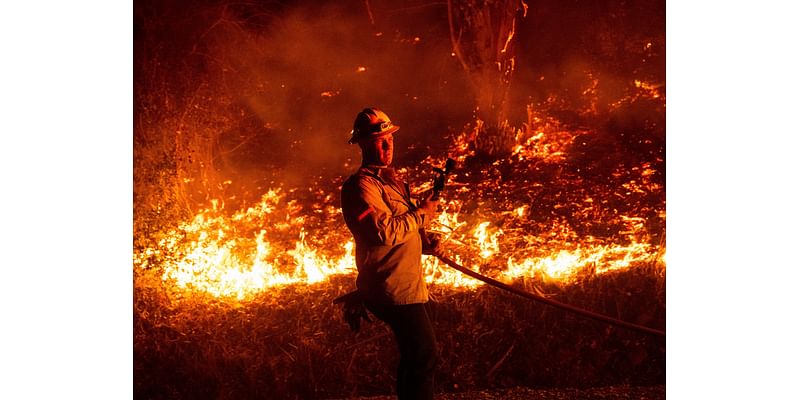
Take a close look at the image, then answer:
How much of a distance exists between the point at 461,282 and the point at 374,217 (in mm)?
1077

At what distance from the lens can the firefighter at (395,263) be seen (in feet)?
13.1

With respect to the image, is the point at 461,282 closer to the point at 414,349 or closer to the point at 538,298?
the point at 538,298

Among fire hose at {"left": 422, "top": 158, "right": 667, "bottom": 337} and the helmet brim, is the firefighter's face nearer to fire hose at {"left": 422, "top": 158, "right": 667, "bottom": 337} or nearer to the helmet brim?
the helmet brim

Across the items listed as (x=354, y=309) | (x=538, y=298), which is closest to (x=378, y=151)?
(x=354, y=309)

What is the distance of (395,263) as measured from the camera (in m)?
4.12

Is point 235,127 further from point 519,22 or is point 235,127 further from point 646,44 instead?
point 646,44

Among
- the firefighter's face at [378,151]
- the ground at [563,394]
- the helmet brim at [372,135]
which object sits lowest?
the ground at [563,394]

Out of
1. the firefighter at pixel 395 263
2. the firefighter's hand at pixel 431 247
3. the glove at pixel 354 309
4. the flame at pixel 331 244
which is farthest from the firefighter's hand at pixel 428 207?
the glove at pixel 354 309

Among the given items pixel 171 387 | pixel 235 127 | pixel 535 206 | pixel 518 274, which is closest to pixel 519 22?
pixel 535 206

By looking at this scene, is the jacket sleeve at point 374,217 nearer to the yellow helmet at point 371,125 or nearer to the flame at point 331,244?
the yellow helmet at point 371,125

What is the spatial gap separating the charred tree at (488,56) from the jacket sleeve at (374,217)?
1033 millimetres

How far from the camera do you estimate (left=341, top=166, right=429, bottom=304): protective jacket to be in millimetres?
3996

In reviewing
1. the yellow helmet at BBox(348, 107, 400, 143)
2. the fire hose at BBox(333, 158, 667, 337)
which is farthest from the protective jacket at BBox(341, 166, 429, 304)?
the yellow helmet at BBox(348, 107, 400, 143)

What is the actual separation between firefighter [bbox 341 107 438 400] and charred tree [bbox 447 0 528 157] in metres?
0.85
